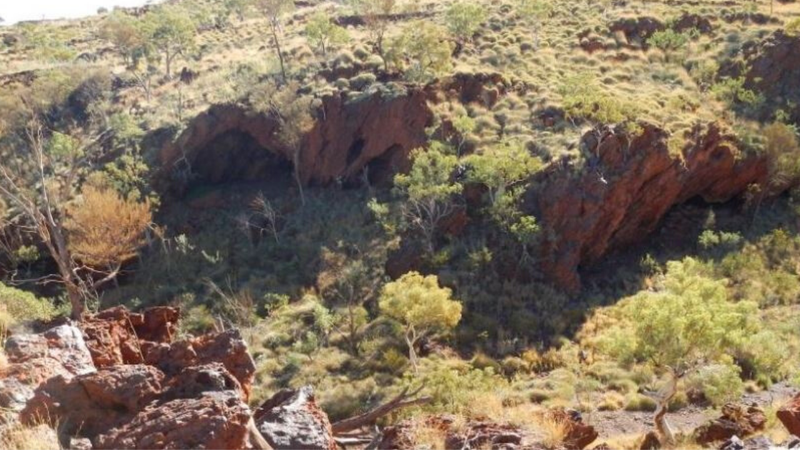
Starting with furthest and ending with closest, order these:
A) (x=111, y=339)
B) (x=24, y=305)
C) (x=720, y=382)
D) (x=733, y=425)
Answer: (x=24, y=305)
(x=720, y=382)
(x=733, y=425)
(x=111, y=339)

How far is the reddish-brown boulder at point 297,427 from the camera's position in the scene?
7512mm

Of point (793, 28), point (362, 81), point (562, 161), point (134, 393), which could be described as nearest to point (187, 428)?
point (134, 393)

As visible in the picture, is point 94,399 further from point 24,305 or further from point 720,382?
point 24,305

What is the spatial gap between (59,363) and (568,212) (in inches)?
993

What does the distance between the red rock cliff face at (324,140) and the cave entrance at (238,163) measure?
0.21 feet

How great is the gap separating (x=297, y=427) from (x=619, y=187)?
25.8 meters

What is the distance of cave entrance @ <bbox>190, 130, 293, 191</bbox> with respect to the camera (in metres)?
40.5

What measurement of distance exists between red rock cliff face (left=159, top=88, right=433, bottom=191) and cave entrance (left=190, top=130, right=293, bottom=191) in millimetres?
64

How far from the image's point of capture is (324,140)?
38.2 m

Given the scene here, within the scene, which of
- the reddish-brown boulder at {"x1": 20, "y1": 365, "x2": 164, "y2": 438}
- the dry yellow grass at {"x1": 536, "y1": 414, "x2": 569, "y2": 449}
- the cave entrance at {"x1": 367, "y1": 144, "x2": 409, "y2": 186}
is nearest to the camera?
the reddish-brown boulder at {"x1": 20, "y1": 365, "x2": 164, "y2": 438}

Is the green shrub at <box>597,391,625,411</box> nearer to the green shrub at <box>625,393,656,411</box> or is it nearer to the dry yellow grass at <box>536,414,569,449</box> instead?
the green shrub at <box>625,393,656,411</box>

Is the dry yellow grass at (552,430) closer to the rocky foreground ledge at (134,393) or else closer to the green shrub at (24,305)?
the rocky foreground ledge at (134,393)

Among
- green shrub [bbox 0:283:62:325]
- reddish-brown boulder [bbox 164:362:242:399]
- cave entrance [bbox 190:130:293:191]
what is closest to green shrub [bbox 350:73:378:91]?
cave entrance [bbox 190:130:293:191]

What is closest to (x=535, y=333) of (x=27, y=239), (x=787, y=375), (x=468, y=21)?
(x=787, y=375)
